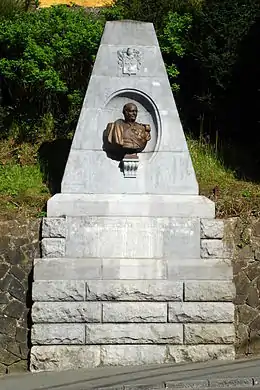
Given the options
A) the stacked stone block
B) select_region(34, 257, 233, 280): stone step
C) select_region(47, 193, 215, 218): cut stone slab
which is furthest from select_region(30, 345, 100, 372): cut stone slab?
select_region(47, 193, 215, 218): cut stone slab

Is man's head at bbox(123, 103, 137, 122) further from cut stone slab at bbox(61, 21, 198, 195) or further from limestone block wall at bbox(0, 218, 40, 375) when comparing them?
limestone block wall at bbox(0, 218, 40, 375)

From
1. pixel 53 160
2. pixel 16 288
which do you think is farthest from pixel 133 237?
pixel 53 160

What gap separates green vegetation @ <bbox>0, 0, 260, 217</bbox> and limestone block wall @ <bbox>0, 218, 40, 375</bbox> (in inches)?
130

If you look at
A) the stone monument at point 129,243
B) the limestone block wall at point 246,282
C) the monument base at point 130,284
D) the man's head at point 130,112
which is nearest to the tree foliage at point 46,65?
the stone monument at point 129,243

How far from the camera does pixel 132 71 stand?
10.7 meters

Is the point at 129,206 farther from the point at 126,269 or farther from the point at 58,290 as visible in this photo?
the point at 58,290

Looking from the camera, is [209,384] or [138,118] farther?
[138,118]

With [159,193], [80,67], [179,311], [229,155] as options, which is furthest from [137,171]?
[80,67]

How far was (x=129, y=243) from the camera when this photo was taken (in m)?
10.2

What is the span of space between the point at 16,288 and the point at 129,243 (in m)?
1.76

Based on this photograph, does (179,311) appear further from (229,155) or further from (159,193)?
(229,155)

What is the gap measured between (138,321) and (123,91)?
3422mm

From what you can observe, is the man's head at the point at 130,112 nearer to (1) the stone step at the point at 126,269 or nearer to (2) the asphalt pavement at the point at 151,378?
(1) the stone step at the point at 126,269

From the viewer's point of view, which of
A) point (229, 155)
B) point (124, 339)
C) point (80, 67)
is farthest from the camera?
point (80, 67)
